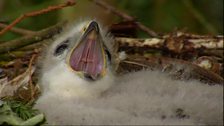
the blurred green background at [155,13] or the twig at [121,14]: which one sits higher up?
the blurred green background at [155,13]

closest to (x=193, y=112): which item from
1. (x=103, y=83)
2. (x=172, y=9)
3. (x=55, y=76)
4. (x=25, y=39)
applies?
(x=103, y=83)

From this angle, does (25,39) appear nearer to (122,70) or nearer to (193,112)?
(122,70)

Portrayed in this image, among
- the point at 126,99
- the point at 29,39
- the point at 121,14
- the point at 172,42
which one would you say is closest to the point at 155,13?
the point at 121,14

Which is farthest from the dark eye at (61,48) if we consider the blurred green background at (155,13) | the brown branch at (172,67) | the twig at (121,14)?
the blurred green background at (155,13)

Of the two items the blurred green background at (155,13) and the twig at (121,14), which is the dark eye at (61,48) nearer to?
the twig at (121,14)

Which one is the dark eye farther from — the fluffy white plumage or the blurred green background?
the blurred green background

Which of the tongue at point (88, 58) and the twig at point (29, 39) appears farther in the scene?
the twig at point (29, 39)
